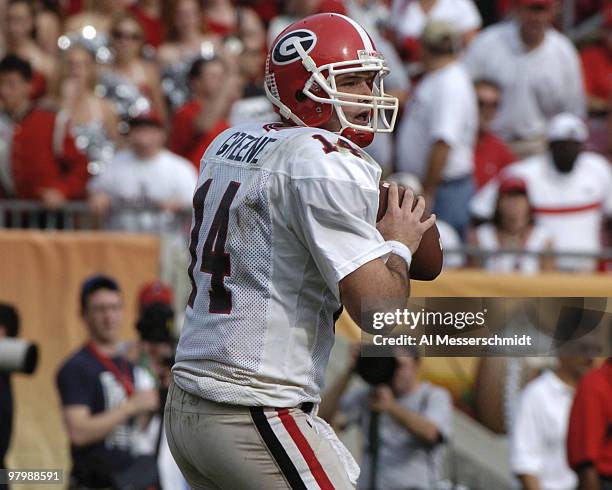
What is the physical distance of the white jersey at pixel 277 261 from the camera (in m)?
3.51

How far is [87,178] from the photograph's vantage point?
8969 mm

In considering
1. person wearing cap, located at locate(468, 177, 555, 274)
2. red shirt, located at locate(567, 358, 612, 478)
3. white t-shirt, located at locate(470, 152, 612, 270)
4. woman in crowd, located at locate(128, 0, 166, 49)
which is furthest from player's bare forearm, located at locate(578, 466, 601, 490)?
woman in crowd, located at locate(128, 0, 166, 49)

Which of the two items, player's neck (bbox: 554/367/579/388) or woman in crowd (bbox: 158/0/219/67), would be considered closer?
player's neck (bbox: 554/367/579/388)

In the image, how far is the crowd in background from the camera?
8656 mm

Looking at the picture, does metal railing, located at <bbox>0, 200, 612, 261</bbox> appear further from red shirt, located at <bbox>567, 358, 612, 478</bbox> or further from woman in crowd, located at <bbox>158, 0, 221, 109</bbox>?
red shirt, located at <bbox>567, 358, 612, 478</bbox>

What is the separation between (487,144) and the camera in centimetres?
984

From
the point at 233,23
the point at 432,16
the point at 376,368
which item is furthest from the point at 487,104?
the point at 376,368

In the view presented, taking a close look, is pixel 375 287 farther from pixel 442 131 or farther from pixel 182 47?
pixel 182 47

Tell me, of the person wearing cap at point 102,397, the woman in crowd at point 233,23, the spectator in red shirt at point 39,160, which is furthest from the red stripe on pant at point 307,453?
the woman in crowd at point 233,23

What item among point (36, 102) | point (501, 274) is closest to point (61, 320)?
point (36, 102)

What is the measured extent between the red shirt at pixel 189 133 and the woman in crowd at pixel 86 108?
17.5 inches

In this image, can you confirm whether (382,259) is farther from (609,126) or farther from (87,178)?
(609,126)

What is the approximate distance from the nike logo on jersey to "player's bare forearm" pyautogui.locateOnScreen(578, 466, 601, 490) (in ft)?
11.1

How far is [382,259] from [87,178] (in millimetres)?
5705
